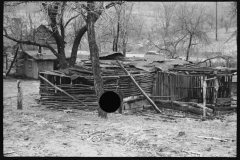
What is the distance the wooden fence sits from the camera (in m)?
15.4

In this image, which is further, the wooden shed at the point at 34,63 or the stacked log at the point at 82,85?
the wooden shed at the point at 34,63

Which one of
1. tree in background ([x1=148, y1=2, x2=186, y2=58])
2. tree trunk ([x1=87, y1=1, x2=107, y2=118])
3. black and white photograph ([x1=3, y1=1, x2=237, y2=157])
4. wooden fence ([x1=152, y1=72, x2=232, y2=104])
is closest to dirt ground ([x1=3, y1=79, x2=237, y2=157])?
black and white photograph ([x1=3, y1=1, x2=237, y2=157])

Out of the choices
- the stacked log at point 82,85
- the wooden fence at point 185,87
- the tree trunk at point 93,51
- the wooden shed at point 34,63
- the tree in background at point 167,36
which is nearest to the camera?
the tree trunk at point 93,51

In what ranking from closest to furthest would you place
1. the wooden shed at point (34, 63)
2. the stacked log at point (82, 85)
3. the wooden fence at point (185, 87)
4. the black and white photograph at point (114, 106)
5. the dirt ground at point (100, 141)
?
the dirt ground at point (100, 141), the black and white photograph at point (114, 106), the stacked log at point (82, 85), the wooden fence at point (185, 87), the wooden shed at point (34, 63)

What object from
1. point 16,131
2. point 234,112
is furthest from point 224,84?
point 16,131

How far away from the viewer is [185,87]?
15547 millimetres

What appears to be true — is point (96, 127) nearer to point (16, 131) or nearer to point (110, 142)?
point (110, 142)

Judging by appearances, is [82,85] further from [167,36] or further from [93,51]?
[167,36]

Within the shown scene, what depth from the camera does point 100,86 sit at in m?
10.5

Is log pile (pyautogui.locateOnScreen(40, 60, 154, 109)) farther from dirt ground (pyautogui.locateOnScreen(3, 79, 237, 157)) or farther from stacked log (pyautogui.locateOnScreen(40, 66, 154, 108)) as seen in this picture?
dirt ground (pyautogui.locateOnScreen(3, 79, 237, 157))

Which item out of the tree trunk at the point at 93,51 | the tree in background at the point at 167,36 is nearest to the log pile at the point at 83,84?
the tree trunk at the point at 93,51

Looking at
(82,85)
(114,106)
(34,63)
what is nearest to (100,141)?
(114,106)

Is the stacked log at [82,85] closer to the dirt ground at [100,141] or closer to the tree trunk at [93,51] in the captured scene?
the tree trunk at [93,51]

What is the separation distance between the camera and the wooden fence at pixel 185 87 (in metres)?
15.4
